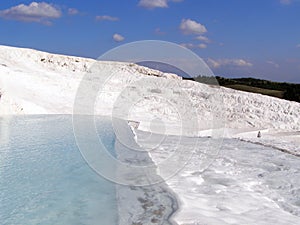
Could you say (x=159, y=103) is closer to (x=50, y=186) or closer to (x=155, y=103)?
(x=155, y=103)

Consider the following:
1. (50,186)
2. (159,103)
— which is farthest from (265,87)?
(50,186)

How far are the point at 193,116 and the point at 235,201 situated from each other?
1468 centimetres

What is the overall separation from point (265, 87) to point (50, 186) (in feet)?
134

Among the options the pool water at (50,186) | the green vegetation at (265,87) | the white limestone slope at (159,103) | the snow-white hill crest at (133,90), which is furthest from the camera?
the green vegetation at (265,87)

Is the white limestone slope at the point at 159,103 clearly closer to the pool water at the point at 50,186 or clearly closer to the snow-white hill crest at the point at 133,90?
the snow-white hill crest at the point at 133,90

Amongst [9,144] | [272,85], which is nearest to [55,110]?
[9,144]

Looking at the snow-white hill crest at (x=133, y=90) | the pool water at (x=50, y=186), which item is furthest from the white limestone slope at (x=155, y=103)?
the pool water at (x=50, y=186)

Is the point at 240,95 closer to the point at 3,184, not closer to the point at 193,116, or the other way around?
the point at 193,116

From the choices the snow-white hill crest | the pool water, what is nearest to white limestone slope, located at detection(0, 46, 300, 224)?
the snow-white hill crest

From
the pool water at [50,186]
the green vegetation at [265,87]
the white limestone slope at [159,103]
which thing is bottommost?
the pool water at [50,186]

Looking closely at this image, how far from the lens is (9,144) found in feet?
36.3

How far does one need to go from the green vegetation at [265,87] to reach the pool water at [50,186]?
980 inches

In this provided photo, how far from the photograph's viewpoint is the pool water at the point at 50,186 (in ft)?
18.4

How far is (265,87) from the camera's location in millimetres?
44875
